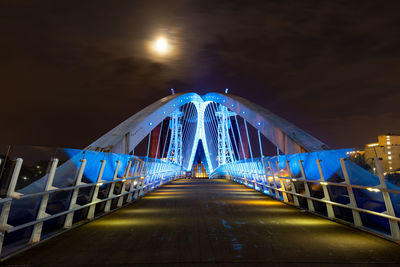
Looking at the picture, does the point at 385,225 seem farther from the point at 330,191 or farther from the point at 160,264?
the point at 160,264

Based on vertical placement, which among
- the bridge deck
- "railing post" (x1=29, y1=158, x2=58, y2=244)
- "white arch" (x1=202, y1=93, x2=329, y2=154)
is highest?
"white arch" (x1=202, y1=93, x2=329, y2=154)

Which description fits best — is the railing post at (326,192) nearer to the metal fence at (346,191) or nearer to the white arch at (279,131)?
the metal fence at (346,191)

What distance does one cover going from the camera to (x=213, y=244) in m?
5.13

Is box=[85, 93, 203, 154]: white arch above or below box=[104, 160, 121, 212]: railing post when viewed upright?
above

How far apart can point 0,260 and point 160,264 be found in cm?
190

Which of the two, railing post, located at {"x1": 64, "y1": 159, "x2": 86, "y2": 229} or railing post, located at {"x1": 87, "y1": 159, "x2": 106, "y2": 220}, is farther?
railing post, located at {"x1": 87, "y1": 159, "x2": 106, "y2": 220}

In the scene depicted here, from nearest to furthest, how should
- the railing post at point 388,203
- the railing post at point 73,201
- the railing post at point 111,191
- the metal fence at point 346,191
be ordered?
the railing post at point 388,203 → the metal fence at point 346,191 → the railing post at point 73,201 → the railing post at point 111,191

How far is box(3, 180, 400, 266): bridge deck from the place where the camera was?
4230mm

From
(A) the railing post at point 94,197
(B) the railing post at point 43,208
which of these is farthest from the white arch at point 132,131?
(B) the railing post at point 43,208

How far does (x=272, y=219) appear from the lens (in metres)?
7.75

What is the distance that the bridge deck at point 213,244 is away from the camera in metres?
4.23

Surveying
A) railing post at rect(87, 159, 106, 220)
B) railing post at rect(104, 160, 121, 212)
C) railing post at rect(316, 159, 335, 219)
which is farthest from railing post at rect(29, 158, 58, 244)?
railing post at rect(316, 159, 335, 219)

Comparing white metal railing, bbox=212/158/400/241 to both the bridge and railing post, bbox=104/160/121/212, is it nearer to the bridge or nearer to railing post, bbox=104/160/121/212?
the bridge

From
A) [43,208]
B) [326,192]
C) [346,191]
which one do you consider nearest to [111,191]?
[43,208]
